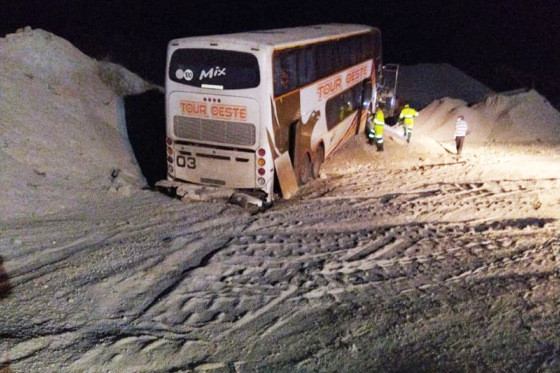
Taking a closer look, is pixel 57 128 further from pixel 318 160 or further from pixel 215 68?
pixel 318 160

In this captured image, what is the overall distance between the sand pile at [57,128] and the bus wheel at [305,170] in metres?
3.85

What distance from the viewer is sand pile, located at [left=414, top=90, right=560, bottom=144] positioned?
765 inches

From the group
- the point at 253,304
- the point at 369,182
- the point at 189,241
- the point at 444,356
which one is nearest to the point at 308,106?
the point at 369,182

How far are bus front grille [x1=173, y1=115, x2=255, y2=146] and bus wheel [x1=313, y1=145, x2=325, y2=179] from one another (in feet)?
10.3

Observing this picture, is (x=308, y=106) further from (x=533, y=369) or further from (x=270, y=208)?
(x=533, y=369)

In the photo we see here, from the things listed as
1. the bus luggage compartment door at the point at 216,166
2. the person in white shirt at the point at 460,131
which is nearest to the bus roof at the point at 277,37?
the bus luggage compartment door at the point at 216,166

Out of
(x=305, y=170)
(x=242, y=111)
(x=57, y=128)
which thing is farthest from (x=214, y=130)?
(x=57, y=128)

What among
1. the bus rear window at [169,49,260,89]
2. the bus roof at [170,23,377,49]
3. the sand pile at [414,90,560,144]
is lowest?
the sand pile at [414,90,560,144]

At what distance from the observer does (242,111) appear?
11.1m

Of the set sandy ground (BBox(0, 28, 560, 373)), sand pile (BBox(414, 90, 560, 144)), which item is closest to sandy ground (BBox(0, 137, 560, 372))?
sandy ground (BBox(0, 28, 560, 373))

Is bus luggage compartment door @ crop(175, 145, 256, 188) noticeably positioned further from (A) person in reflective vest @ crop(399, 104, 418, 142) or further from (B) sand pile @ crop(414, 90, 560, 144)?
(B) sand pile @ crop(414, 90, 560, 144)

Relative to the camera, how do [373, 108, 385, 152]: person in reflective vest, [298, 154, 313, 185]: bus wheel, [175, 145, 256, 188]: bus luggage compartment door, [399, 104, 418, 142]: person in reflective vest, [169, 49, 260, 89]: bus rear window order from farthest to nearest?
[399, 104, 418, 142]: person in reflective vest → [373, 108, 385, 152]: person in reflective vest → [298, 154, 313, 185]: bus wheel → [175, 145, 256, 188]: bus luggage compartment door → [169, 49, 260, 89]: bus rear window

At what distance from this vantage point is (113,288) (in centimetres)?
795

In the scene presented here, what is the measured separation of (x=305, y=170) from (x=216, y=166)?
8.74 ft
